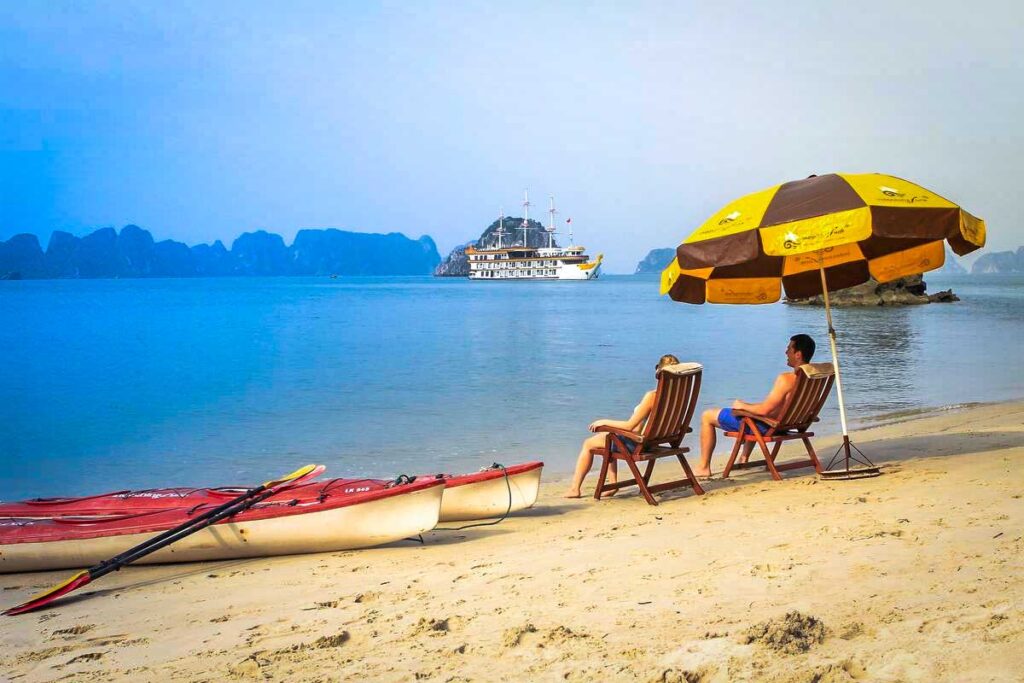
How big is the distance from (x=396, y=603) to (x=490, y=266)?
153 m

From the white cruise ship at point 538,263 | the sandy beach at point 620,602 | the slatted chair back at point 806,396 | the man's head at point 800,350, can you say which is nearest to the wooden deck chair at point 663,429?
the sandy beach at point 620,602

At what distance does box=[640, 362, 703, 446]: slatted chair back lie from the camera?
643 centimetres

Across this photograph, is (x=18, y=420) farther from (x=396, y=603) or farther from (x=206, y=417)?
(x=396, y=603)

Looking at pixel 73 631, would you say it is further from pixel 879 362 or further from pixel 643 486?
pixel 879 362

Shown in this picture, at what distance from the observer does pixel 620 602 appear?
4.04 meters

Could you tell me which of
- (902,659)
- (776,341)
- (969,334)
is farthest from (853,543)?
(969,334)

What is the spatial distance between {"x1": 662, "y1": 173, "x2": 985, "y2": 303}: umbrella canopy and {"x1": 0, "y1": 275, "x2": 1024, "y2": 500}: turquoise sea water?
4118 millimetres

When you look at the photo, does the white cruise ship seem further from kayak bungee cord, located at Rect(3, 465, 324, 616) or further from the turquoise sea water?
kayak bungee cord, located at Rect(3, 465, 324, 616)

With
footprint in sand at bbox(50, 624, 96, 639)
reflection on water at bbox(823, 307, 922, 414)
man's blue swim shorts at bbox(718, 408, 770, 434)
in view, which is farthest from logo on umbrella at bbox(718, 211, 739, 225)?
reflection on water at bbox(823, 307, 922, 414)

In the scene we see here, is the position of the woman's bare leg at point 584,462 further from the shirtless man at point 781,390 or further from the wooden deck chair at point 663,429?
the shirtless man at point 781,390

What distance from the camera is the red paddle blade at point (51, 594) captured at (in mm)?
5113

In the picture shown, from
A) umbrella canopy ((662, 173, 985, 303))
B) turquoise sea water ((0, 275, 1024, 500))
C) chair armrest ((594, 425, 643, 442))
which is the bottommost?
turquoise sea water ((0, 275, 1024, 500))

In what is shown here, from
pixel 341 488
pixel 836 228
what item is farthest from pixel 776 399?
pixel 341 488

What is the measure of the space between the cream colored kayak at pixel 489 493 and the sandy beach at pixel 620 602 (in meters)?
0.23
